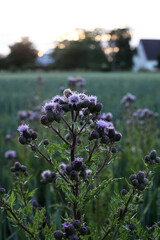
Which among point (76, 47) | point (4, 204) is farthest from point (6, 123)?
point (76, 47)

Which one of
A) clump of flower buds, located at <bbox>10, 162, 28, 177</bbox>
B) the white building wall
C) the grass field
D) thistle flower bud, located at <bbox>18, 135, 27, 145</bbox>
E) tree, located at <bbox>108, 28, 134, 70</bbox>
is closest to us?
thistle flower bud, located at <bbox>18, 135, 27, 145</bbox>

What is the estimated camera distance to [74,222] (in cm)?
115

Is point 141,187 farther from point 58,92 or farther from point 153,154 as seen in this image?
point 58,92

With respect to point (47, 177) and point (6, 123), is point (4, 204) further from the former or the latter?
point (6, 123)

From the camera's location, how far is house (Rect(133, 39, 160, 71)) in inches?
3009

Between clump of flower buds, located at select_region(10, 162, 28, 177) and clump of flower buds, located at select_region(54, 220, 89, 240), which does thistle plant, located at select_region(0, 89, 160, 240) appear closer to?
clump of flower buds, located at select_region(54, 220, 89, 240)

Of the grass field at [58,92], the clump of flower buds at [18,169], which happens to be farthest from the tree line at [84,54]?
the clump of flower buds at [18,169]

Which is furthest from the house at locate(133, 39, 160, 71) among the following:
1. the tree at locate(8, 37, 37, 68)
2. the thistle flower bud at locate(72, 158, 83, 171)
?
the thistle flower bud at locate(72, 158, 83, 171)

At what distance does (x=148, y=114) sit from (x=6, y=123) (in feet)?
8.72

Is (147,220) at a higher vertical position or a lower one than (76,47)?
lower

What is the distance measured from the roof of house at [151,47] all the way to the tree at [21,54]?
29399mm

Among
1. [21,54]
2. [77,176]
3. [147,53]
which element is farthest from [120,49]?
[77,176]

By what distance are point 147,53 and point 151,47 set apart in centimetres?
255

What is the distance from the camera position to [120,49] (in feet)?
280
